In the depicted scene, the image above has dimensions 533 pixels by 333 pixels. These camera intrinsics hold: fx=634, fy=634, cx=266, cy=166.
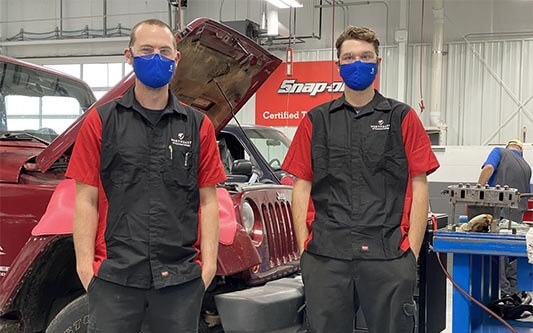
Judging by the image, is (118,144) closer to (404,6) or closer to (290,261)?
(290,261)

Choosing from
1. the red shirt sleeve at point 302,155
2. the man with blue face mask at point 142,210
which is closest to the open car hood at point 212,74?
the man with blue face mask at point 142,210

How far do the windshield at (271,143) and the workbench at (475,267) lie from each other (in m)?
4.02

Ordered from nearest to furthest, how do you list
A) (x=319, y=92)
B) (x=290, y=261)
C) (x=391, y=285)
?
(x=391, y=285) → (x=290, y=261) → (x=319, y=92)

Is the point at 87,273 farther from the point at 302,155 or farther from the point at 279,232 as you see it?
the point at 279,232

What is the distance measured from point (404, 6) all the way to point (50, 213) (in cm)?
1110

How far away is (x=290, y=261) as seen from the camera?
3.76m

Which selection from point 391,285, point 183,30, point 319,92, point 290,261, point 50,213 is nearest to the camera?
point 391,285

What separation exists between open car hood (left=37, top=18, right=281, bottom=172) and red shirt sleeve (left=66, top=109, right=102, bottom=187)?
2.49 feet

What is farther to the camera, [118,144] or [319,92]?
[319,92]

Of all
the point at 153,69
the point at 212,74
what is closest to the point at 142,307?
the point at 153,69

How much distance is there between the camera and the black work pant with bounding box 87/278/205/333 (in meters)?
2.26

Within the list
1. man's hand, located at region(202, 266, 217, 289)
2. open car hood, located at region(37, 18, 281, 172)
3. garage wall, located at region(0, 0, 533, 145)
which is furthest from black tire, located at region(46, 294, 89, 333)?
garage wall, located at region(0, 0, 533, 145)

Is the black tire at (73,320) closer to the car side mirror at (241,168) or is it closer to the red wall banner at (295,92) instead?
the car side mirror at (241,168)

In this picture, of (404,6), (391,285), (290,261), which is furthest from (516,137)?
(391,285)
